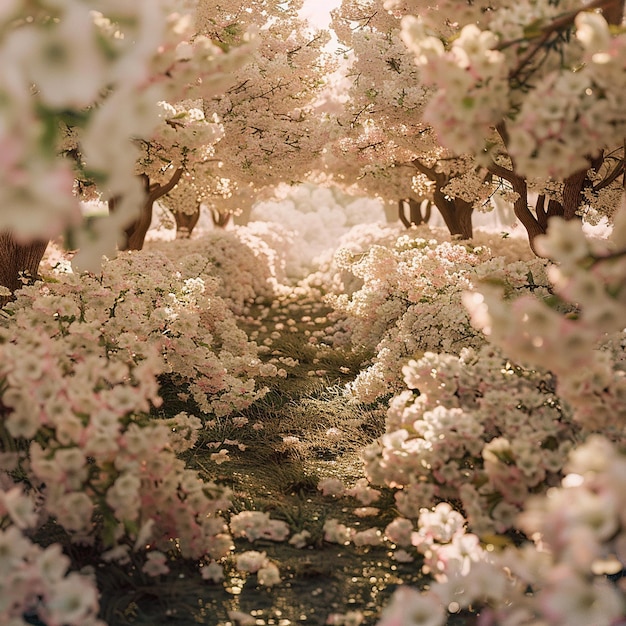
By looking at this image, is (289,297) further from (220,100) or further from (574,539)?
(574,539)

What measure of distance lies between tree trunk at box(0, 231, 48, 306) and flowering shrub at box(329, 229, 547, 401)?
3779mm

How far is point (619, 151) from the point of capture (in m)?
8.80

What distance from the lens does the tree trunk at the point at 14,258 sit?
704 cm

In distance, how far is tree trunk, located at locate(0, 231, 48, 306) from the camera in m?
7.04

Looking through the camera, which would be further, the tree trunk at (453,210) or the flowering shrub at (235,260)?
the tree trunk at (453,210)

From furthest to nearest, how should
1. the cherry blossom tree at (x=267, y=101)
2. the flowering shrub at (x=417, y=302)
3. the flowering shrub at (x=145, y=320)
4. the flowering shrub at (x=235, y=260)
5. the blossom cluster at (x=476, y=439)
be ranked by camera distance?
1. the flowering shrub at (x=235, y=260)
2. the cherry blossom tree at (x=267, y=101)
3. the flowering shrub at (x=417, y=302)
4. the flowering shrub at (x=145, y=320)
5. the blossom cluster at (x=476, y=439)

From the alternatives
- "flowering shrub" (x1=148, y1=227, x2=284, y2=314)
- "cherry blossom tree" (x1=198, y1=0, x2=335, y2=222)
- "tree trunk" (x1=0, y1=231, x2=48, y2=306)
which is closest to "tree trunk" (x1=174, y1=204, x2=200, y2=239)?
"flowering shrub" (x1=148, y1=227, x2=284, y2=314)

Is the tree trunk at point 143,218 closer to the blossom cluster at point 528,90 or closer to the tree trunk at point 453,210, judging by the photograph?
the tree trunk at point 453,210

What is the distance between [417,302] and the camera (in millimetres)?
6793

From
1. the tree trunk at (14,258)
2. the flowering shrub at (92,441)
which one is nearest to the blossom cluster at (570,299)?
the flowering shrub at (92,441)

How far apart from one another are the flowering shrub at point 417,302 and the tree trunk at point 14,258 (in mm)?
3779

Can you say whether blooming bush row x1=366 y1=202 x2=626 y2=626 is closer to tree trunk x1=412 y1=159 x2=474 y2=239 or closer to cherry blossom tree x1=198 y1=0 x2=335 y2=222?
cherry blossom tree x1=198 y1=0 x2=335 y2=222

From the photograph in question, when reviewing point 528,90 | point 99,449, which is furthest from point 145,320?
point 528,90

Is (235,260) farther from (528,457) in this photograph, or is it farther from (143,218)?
(528,457)
